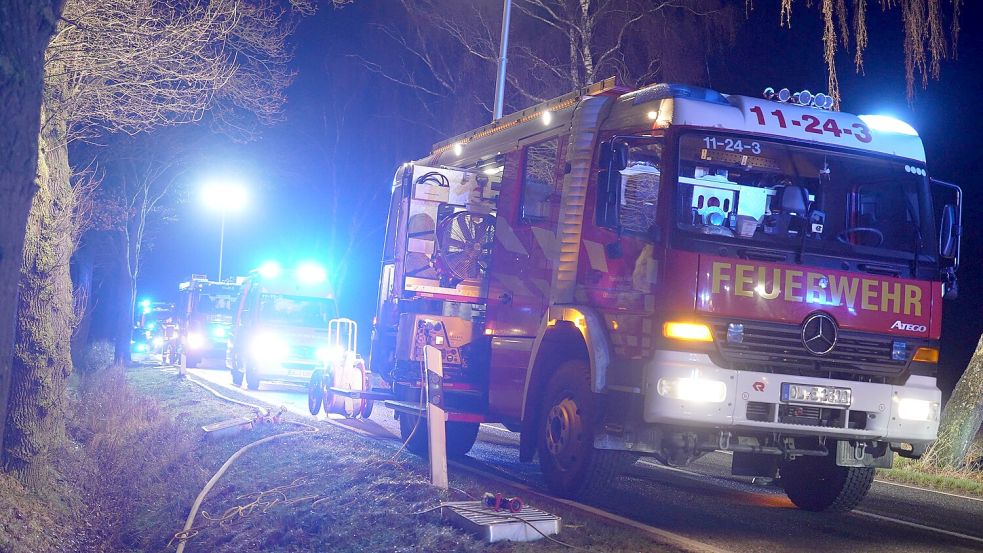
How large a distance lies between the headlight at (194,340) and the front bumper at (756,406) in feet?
87.8

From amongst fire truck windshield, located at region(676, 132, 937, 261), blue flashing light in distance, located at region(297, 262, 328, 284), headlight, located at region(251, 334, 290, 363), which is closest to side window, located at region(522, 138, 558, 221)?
fire truck windshield, located at region(676, 132, 937, 261)

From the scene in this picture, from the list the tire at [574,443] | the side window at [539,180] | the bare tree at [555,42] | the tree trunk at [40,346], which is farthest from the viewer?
the bare tree at [555,42]

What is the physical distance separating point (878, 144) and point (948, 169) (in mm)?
A: 13567

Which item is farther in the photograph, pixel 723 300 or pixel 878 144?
pixel 878 144

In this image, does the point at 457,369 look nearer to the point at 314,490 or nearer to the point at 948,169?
the point at 314,490

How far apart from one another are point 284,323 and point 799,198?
16775mm

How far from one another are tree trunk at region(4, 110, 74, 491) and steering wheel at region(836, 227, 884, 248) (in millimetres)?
8404

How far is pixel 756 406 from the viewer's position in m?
7.50

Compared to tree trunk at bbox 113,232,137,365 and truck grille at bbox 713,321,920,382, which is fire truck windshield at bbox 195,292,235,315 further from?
truck grille at bbox 713,321,920,382

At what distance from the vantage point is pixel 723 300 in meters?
7.42

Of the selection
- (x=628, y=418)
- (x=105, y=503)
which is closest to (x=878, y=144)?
(x=628, y=418)

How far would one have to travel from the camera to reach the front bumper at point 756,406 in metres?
7.41

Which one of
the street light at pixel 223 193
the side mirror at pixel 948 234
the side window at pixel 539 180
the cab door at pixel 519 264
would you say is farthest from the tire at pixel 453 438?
the street light at pixel 223 193

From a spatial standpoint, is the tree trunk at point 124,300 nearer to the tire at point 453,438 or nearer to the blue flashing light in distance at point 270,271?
the blue flashing light in distance at point 270,271
